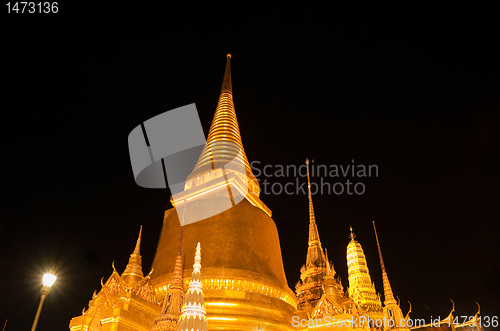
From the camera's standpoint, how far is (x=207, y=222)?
41.5 feet

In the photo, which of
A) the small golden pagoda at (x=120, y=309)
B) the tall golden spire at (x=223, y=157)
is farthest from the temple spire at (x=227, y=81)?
the small golden pagoda at (x=120, y=309)

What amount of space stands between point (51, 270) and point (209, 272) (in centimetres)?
513

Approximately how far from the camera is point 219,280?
35.6 ft

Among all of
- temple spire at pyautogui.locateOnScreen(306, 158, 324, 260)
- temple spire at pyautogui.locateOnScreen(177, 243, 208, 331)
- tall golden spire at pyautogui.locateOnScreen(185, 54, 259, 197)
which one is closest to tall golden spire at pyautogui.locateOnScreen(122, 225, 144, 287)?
tall golden spire at pyautogui.locateOnScreen(185, 54, 259, 197)

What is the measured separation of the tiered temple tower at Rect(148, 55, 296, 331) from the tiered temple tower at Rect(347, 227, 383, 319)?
38.6ft

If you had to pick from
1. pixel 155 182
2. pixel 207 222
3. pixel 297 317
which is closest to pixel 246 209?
pixel 207 222

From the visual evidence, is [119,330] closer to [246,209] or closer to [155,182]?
[246,209]

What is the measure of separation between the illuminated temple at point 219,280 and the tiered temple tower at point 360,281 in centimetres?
793

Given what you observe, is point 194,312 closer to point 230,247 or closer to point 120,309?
point 120,309

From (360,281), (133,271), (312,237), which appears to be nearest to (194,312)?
(133,271)

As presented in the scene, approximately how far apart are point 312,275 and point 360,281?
9180 mm

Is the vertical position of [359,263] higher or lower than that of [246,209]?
higher

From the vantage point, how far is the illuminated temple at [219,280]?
31.2ft

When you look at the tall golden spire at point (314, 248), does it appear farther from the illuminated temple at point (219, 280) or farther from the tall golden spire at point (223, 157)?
the tall golden spire at point (223, 157)
